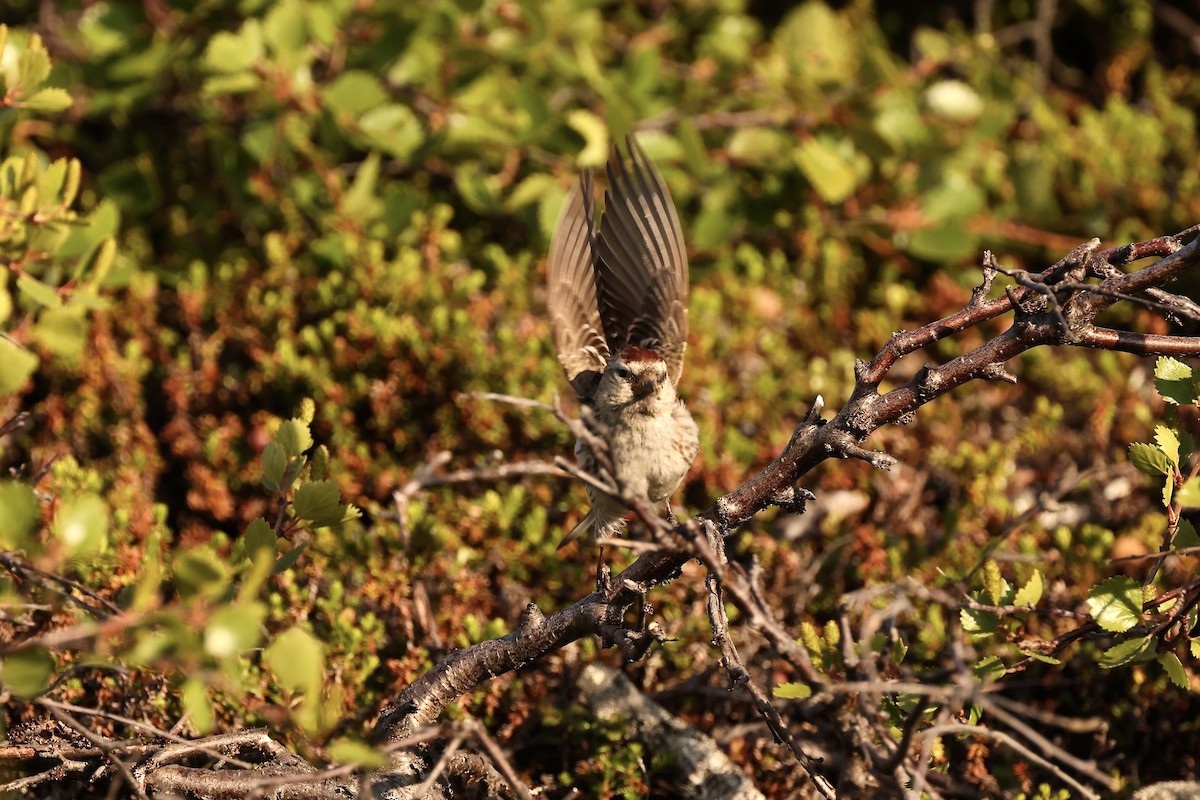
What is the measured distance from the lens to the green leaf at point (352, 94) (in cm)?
452

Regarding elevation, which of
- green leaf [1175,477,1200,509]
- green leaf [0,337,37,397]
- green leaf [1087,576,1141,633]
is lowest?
green leaf [1087,576,1141,633]

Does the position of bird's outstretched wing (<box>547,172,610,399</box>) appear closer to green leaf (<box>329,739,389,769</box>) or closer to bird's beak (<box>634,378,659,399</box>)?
bird's beak (<box>634,378,659,399</box>)

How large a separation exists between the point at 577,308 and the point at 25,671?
185cm

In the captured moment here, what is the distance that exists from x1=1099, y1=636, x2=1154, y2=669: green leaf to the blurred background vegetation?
32 centimetres

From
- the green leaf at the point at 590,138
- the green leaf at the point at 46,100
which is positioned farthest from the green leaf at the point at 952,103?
the green leaf at the point at 46,100

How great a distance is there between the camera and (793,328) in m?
4.93

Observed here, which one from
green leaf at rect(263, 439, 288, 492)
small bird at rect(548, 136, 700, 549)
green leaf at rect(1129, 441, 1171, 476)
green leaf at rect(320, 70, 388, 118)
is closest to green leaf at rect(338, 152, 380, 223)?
green leaf at rect(320, 70, 388, 118)

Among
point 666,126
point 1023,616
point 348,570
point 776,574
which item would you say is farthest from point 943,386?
point 666,126

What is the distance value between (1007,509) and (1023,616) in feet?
3.38

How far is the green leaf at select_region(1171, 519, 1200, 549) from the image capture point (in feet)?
8.11

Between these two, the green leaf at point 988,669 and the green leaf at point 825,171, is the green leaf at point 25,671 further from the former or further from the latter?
the green leaf at point 825,171

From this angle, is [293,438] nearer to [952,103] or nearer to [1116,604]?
[1116,604]

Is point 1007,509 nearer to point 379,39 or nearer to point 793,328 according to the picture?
point 793,328

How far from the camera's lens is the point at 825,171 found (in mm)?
4824
